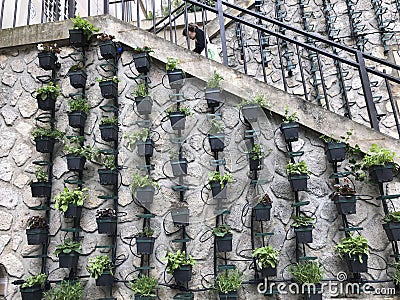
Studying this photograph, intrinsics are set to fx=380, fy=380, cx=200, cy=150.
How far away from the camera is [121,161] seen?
12.1ft

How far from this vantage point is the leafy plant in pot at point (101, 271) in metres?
3.22

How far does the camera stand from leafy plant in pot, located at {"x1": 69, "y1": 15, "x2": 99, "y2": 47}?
3.89 metres

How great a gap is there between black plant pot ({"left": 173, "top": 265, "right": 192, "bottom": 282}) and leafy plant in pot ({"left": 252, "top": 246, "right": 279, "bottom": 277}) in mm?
556

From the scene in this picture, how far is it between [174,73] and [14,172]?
6.18 ft

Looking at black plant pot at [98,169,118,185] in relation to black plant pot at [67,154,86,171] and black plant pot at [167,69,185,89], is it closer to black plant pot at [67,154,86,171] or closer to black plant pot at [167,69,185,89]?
black plant pot at [67,154,86,171]

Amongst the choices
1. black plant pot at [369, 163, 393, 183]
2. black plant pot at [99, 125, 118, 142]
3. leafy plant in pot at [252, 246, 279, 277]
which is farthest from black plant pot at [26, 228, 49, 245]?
black plant pot at [369, 163, 393, 183]

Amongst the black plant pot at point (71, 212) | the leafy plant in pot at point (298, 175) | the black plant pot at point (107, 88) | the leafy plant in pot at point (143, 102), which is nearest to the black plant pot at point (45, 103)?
the black plant pot at point (107, 88)

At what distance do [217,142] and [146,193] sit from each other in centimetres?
77

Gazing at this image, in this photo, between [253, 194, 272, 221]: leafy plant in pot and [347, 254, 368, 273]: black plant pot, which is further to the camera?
[253, 194, 272, 221]: leafy plant in pot

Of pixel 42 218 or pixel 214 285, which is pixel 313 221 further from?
pixel 42 218

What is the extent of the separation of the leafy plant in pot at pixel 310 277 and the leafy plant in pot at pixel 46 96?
2.80 metres

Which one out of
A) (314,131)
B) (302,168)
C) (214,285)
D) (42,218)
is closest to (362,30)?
(314,131)

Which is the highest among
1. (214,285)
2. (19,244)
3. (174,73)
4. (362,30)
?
(362,30)

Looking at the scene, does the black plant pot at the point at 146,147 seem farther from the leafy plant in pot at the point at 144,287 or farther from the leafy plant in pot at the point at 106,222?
the leafy plant in pot at the point at 144,287
